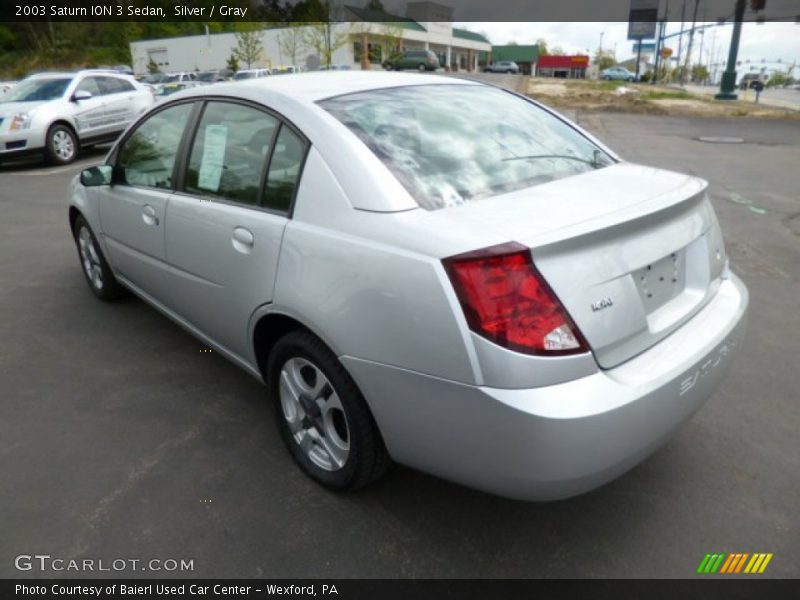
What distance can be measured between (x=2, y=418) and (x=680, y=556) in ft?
10.5

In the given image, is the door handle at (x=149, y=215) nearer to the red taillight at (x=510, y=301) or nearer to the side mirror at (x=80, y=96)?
the red taillight at (x=510, y=301)

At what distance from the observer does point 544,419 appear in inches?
66.6

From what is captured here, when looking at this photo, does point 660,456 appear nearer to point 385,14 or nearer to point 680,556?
point 680,556

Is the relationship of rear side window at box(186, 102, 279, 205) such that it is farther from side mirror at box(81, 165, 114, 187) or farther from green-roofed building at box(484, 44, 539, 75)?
green-roofed building at box(484, 44, 539, 75)

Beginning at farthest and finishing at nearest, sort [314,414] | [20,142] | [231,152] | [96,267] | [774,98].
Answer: [774,98], [20,142], [96,267], [231,152], [314,414]

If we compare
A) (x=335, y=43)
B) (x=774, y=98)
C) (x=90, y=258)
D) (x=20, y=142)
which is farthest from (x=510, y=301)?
(x=335, y=43)

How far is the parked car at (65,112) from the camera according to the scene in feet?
34.3

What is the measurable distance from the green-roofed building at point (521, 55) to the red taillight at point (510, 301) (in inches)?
3815

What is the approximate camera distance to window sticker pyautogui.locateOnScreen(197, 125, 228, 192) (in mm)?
2818

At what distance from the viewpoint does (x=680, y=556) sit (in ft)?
6.91

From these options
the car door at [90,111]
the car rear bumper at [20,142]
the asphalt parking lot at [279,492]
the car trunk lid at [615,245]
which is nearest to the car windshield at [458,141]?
the car trunk lid at [615,245]

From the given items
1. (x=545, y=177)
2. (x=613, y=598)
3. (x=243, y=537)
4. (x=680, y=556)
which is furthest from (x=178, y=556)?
(x=545, y=177)

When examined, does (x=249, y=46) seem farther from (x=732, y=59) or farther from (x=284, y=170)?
(x=284, y=170)

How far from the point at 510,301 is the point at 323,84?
5.24ft
